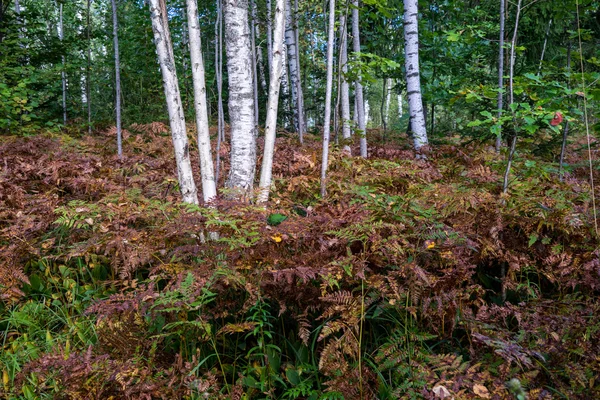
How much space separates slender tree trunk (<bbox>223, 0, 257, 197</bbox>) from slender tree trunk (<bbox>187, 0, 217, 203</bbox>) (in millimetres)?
469

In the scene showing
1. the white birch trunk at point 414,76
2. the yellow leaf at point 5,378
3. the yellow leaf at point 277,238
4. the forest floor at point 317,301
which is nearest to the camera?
the forest floor at point 317,301

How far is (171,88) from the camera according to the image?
3727mm

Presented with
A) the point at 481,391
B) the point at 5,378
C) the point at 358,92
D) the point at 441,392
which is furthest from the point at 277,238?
the point at 358,92

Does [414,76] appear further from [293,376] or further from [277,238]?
[293,376]

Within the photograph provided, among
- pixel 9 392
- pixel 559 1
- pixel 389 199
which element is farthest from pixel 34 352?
pixel 559 1

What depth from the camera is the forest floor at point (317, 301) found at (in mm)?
2209

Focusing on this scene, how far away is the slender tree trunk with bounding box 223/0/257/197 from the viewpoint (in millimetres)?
4309

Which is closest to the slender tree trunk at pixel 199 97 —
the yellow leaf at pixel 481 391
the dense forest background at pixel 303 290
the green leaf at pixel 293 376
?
the dense forest background at pixel 303 290

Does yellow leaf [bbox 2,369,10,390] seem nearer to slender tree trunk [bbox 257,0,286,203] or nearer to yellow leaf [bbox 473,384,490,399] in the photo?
slender tree trunk [bbox 257,0,286,203]

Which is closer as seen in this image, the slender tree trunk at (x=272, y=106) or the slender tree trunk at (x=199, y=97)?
the slender tree trunk at (x=199, y=97)

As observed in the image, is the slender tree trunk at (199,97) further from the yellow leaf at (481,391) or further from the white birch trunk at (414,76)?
the white birch trunk at (414,76)

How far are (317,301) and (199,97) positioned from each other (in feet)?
8.13

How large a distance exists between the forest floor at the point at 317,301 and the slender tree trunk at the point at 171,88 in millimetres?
452

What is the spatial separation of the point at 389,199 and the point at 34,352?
122 inches
